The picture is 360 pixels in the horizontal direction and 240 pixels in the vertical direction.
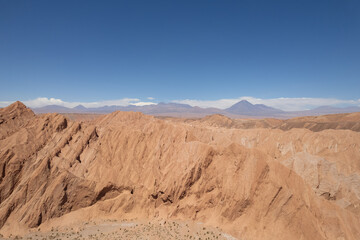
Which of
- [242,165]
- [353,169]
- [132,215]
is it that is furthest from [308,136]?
[132,215]

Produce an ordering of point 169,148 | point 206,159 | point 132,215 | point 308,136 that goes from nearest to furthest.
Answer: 1. point 132,215
2. point 206,159
3. point 169,148
4. point 308,136

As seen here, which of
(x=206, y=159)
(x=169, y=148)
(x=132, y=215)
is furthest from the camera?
(x=169, y=148)

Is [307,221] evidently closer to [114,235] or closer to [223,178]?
[223,178]

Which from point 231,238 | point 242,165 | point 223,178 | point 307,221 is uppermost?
point 242,165

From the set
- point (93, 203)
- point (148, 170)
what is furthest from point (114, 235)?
point (148, 170)

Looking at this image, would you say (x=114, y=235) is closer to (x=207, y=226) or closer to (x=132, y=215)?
(x=132, y=215)

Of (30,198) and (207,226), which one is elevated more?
(30,198)

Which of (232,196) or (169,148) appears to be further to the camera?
(169,148)
